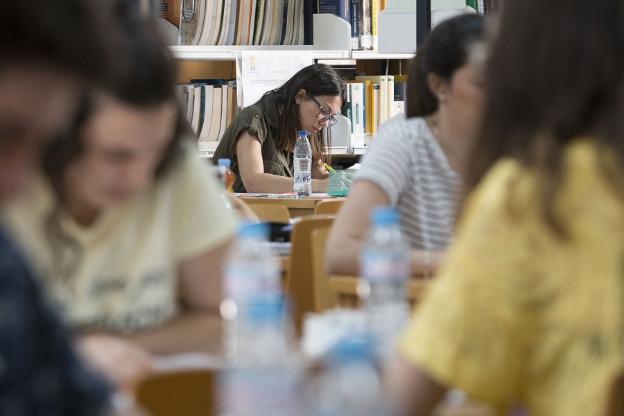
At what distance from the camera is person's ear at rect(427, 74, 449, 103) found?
268 cm

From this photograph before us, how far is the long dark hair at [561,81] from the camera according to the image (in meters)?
1.29

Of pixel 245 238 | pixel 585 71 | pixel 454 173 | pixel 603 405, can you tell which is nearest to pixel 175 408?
pixel 245 238

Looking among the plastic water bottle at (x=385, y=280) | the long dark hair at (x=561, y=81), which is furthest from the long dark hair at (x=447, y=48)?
the long dark hair at (x=561, y=81)

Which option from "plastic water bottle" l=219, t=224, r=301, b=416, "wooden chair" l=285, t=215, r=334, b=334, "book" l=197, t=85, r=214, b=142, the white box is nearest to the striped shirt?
"wooden chair" l=285, t=215, r=334, b=334

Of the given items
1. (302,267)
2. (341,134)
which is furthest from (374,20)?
(302,267)

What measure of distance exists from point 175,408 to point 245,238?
28cm

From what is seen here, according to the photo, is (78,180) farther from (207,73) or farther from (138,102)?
(207,73)

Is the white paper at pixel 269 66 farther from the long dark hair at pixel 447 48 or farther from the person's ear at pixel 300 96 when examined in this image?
the long dark hair at pixel 447 48

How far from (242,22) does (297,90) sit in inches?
47.5

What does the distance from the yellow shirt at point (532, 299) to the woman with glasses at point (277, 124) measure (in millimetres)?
4054

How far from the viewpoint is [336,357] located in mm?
1101

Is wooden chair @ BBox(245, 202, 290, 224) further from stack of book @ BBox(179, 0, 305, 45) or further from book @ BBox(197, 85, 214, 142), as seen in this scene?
stack of book @ BBox(179, 0, 305, 45)

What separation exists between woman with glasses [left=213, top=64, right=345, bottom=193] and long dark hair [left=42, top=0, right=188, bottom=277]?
11.5ft

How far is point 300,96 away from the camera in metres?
5.32
